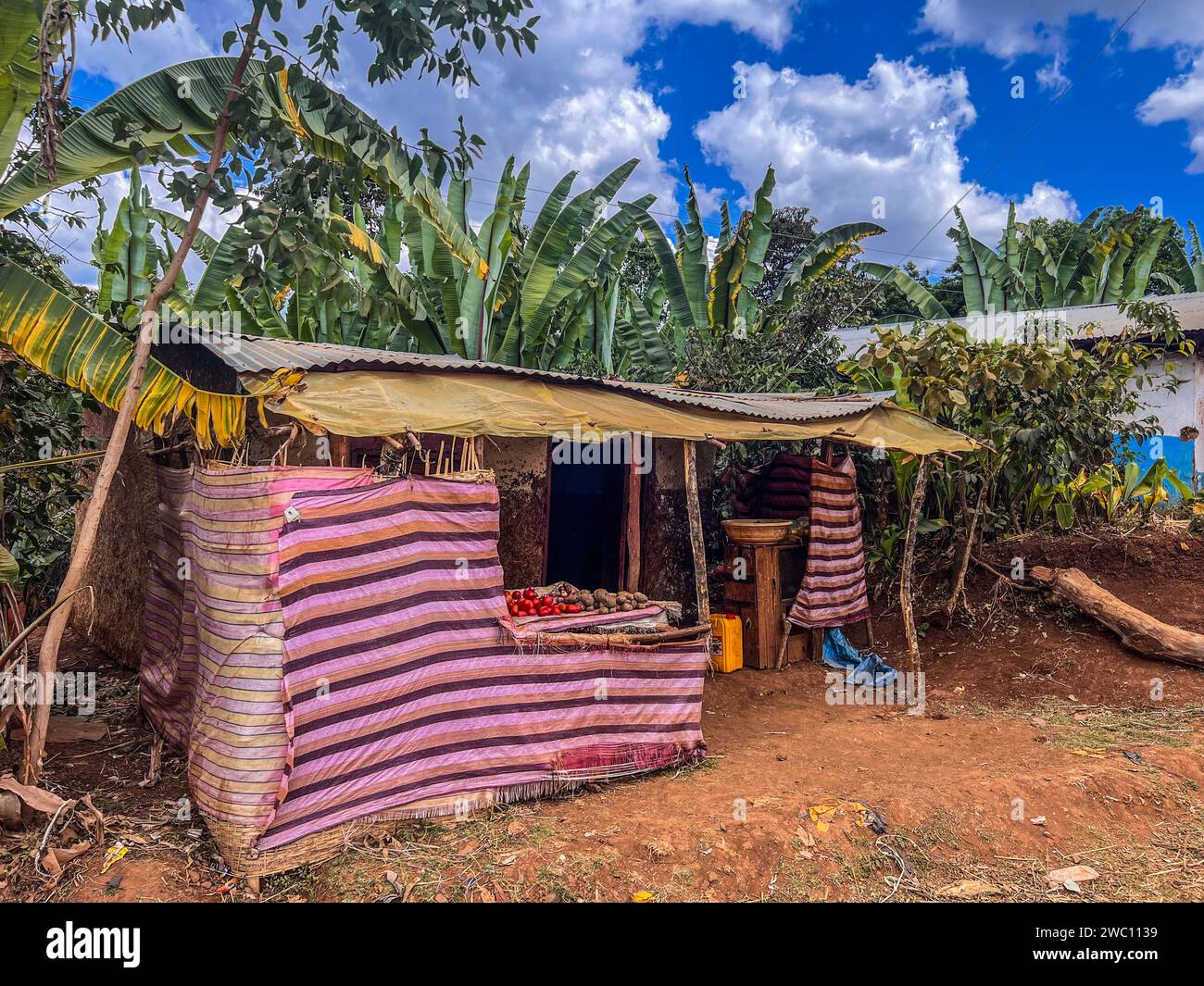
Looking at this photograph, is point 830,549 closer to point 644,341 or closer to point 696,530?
point 696,530

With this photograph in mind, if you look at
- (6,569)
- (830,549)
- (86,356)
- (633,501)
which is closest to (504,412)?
(86,356)

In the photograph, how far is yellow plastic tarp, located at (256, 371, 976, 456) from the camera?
4109 millimetres

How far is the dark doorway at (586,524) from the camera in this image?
7.91 m

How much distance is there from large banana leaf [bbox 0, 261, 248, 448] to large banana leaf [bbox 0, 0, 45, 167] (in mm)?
729

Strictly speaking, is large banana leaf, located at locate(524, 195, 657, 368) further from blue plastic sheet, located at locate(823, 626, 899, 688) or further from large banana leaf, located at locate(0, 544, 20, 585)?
large banana leaf, located at locate(0, 544, 20, 585)

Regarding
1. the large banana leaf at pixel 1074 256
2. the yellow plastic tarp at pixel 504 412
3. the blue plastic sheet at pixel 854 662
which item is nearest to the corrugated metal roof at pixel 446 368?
the yellow plastic tarp at pixel 504 412

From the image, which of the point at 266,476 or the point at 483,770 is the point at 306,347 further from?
the point at 483,770

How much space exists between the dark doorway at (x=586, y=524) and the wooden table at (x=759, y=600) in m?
1.12

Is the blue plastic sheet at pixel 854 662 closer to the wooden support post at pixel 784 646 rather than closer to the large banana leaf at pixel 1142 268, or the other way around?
the wooden support post at pixel 784 646

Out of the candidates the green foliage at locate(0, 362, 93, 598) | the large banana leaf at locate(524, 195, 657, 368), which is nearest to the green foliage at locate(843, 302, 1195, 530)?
the large banana leaf at locate(524, 195, 657, 368)

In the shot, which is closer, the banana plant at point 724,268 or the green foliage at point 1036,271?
the banana plant at point 724,268
